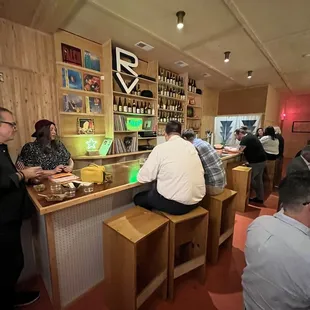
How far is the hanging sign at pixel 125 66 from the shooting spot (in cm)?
332

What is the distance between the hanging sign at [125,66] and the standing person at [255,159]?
2489 mm

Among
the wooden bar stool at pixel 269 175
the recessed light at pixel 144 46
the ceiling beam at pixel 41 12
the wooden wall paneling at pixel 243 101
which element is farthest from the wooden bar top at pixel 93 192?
the wooden wall paneling at pixel 243 101

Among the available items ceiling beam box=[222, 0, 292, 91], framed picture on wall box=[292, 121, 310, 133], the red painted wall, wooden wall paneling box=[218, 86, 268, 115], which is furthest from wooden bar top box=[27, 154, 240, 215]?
framed picture on wall box=[292, 121, 310, 133]

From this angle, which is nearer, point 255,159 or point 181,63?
point 255,159

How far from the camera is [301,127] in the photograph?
27.9 feet

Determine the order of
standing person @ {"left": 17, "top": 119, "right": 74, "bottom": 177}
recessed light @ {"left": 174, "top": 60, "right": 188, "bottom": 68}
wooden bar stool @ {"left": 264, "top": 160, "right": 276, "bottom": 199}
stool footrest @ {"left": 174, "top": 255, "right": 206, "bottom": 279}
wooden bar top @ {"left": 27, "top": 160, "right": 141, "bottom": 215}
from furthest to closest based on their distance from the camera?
wooden bar stool @ {"left": 264, "top": 160, "right": 276, "bottom": 199}, recessed light @ {"left": 174, "top": 60, "right": 188, "bottom": 68}, standing person @ {"left": 17, "top": 119, "right": 74, "bottom": 177}, stool footrest @ {"left": 174, "top": 255, "right": 206, "bottom": 279}, wooden bar top @ {"left": 27, "top": 160, "right": 141, "bottom": 215}

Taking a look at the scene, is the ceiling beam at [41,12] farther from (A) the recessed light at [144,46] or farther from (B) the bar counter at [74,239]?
(B) the bar counter at [74,239]

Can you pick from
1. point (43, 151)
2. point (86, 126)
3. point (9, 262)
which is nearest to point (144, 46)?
point (86, 126)

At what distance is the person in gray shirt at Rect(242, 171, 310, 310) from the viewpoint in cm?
74

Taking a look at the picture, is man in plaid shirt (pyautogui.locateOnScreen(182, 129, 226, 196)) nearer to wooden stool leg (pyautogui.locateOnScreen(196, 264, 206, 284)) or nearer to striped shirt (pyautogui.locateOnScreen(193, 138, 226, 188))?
striped shirt (pyautogui.locateOnScreen(193, 138, 226, 188))

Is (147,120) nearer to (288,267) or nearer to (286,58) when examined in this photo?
(286,58)

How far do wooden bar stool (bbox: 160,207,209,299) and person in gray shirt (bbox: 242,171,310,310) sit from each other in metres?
0.73

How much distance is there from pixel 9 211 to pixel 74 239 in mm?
510

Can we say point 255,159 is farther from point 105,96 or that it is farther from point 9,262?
point 9,262
